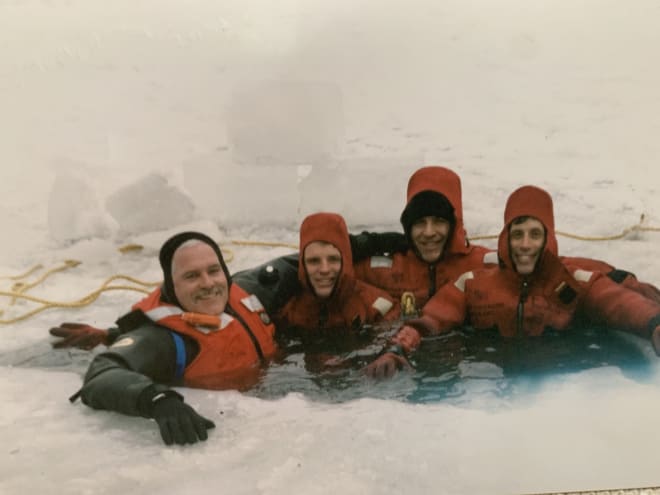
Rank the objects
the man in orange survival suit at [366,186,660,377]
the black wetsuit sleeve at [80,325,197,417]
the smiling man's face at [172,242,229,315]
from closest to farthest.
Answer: the black wetsuit sleeve at [80,325,197,417] → the smiling man's face at [172,242,229,315] → the man in orange survival suit at [366,186,660,377]

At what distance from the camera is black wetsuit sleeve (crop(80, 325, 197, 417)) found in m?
1.88

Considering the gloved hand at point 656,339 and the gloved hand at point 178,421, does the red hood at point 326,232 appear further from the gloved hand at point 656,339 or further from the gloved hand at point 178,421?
the gloved hand at point 656,339

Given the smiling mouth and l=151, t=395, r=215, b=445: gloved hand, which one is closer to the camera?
l=151, t=395, r=215, b=445: gloved hand

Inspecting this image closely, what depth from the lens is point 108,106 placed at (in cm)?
211

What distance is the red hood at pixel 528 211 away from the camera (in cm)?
220

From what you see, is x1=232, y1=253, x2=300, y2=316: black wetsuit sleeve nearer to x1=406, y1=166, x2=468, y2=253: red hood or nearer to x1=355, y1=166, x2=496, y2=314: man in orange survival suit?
x1=355, y1=166, x2=496, y2=314: man in orange survival suit

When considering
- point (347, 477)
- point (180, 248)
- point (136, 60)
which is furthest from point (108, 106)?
point (347, 477)

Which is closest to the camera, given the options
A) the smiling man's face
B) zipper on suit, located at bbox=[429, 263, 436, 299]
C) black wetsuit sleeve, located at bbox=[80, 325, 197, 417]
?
black wetsuit sleeve, located at bbox=[80, 325, 197, 417]

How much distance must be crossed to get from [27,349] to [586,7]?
1.87 meters

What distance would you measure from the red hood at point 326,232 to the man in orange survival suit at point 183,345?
23 cm

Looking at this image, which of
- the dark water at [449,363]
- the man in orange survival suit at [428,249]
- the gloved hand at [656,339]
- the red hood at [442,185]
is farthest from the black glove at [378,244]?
the gloved hand at [656,339]

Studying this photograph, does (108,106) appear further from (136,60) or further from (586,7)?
(586,7)

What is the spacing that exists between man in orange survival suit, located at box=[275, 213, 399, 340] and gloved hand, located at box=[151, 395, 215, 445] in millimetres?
354

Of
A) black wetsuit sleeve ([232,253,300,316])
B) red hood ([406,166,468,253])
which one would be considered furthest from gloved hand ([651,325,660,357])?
black wetsuit sleeve ([232,253,300,316])
